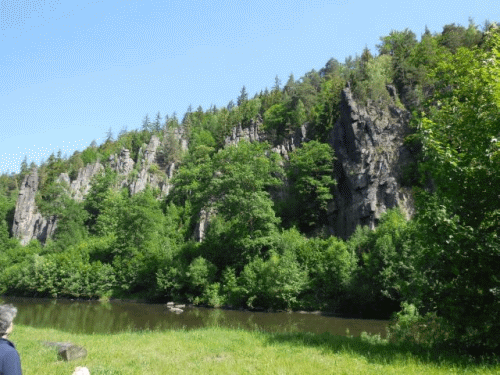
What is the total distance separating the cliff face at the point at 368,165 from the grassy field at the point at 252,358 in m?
35.5

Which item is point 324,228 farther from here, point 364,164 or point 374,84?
point 374,84

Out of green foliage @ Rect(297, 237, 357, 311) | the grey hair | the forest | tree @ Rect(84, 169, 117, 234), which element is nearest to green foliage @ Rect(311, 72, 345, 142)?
the forest

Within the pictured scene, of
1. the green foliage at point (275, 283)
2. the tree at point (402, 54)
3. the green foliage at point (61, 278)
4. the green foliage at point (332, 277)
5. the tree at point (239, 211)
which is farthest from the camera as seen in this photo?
the tree at point (402, 54)

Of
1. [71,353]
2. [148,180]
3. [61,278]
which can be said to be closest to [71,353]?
[71,353]

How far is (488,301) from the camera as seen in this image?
903 centimetres

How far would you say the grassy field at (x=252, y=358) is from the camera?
819 centimetres

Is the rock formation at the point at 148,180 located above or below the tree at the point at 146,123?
below

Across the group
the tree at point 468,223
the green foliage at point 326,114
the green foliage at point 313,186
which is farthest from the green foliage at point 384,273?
the green foliage at point 326,114

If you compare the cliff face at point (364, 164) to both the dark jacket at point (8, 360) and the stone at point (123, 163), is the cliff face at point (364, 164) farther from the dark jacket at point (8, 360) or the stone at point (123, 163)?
the stone at point (123, 163)

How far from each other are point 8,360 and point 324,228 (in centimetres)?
4954

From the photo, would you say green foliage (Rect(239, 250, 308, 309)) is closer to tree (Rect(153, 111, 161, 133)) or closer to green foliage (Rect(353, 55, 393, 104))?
green foliage (Rect(353, 55, 393, 104))

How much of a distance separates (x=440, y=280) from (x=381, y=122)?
43.8m

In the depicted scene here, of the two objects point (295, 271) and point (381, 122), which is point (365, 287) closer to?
point (295, 271)

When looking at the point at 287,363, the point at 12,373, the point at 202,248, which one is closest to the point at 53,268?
the point at 202,248
